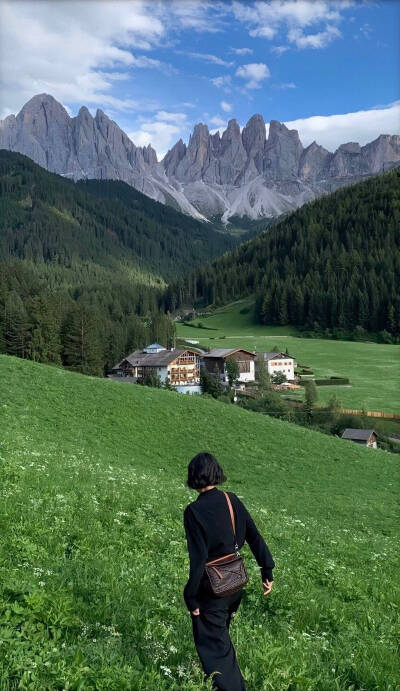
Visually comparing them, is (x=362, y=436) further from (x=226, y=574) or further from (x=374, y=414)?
(x=226, y=574)

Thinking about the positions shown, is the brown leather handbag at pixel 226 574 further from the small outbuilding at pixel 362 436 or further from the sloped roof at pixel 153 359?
the sloped roof at pixel 153 359

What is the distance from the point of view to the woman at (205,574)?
6.23 meters

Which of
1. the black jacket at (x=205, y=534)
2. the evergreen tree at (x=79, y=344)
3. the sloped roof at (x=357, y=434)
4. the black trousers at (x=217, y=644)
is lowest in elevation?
the sloped roof at (x=357, y=434)

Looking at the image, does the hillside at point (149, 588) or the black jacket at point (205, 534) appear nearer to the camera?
the hillside at point (149, 588)

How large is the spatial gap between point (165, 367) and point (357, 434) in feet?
196

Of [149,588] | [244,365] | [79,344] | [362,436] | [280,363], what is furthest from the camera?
[244,365]

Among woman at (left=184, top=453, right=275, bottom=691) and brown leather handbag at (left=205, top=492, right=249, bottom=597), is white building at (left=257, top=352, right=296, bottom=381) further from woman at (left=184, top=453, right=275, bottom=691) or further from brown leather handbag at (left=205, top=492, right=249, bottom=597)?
brown leather handbag at (left=205, top=492, right=249, bottom=597)

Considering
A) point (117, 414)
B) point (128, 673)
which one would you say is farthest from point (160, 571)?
point (117, 414)

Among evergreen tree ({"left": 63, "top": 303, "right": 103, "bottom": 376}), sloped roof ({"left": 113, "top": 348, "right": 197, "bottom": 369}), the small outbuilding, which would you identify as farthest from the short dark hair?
sloped roof ({"left": 113, "top": 348, "right": 197, "bottom": 369})

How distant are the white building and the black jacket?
386 ft

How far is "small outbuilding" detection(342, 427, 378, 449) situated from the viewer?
6831 cm

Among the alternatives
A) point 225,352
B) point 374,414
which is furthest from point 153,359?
point 374,414

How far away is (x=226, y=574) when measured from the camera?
6570 mm

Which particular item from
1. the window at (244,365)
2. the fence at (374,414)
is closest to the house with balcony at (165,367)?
the window at (244,365)
